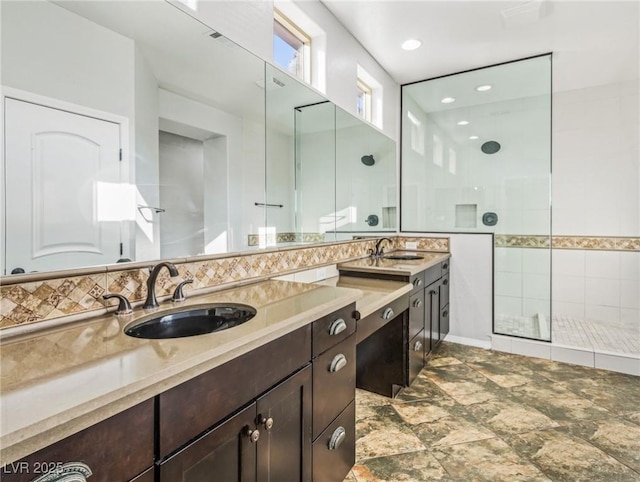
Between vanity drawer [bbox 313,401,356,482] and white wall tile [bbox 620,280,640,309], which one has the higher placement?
white wall tile [bbox 620,280,640,309]

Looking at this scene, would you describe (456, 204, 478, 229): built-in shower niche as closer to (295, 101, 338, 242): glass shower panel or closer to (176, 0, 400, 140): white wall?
(176, 0, 400, 140): white wall

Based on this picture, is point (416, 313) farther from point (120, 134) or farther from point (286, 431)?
point (120, 134)

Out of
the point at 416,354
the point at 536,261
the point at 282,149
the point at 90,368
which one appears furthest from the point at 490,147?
the point at 90,368

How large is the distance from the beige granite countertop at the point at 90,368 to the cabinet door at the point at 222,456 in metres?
0.17

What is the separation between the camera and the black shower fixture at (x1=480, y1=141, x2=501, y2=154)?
11.0 feet

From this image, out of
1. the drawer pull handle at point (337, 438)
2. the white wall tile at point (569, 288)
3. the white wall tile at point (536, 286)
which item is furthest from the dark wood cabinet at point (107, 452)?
the white wall tile at point (569, 288)

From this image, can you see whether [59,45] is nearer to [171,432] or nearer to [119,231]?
[119,231]

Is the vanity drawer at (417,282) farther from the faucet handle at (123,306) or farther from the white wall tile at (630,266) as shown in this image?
the white wall tile at (630,266)

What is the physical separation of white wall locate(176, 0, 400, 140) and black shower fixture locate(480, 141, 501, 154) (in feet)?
3.02

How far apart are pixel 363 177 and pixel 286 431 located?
2.48 m

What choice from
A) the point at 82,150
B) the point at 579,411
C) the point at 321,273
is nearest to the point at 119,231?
the point at 82,150

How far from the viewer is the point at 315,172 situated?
2539mm

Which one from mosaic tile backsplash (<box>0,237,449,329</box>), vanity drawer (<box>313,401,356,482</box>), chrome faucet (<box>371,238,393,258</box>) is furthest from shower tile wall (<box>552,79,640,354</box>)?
mosaic tile backsplash (<box>0,237,449,329</box>)

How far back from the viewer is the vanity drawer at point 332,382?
1.26 metres
